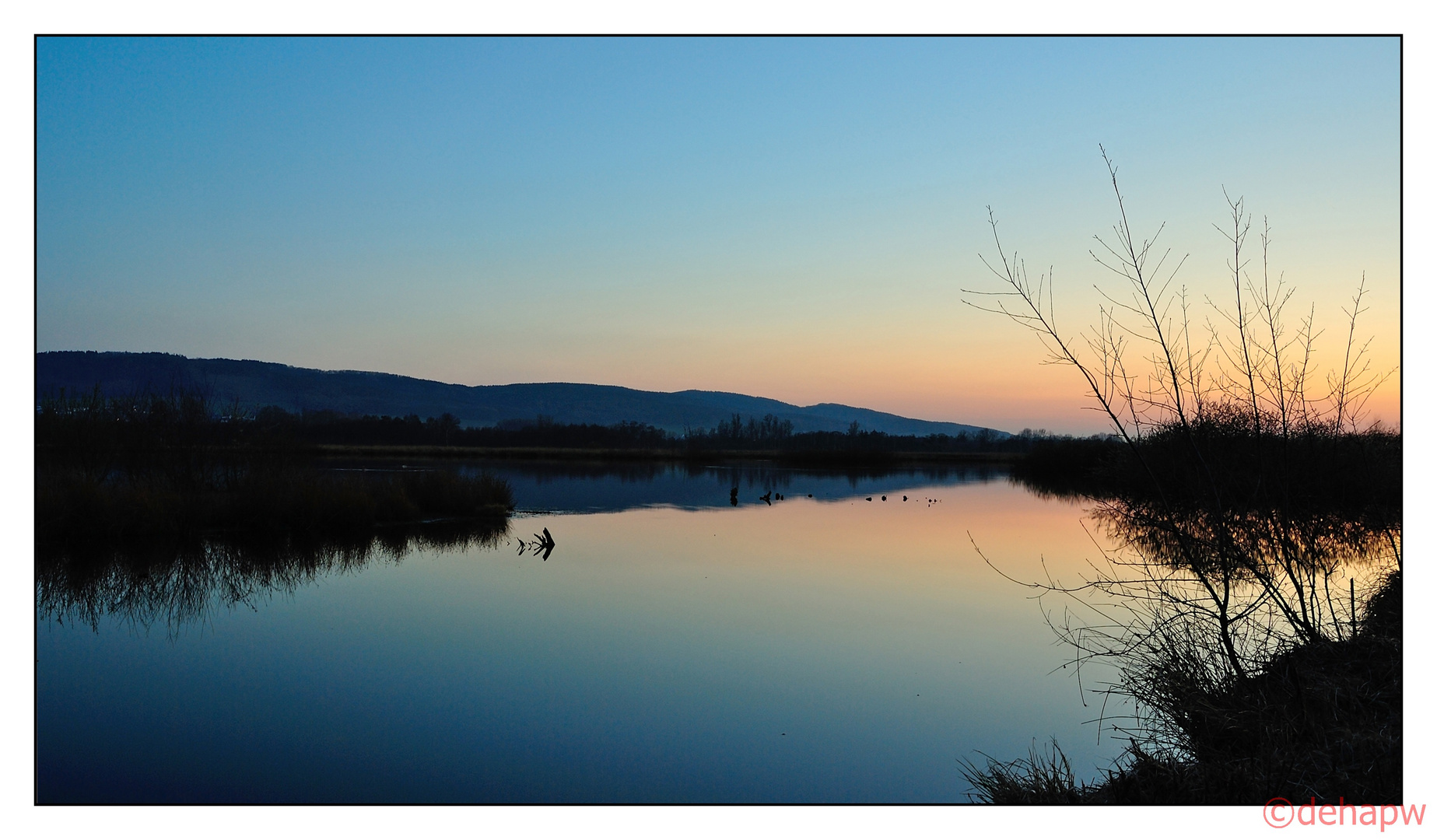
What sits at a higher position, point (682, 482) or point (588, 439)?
point (588, 439)

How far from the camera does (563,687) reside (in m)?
7.59

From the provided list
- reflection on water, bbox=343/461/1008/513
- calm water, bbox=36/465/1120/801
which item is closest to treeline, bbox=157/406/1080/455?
reflection on water, bbox=343/461/1008/513

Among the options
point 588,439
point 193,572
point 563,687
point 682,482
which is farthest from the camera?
point 588,439

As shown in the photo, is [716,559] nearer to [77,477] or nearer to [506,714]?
[506,714]

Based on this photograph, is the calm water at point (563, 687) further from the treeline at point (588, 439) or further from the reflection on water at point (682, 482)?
the treeline at point (588, 439)

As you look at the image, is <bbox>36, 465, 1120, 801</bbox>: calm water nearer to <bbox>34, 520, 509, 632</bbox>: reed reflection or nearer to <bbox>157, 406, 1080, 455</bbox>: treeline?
<bbox>34, 520, 509, 632</bbox>: reed reflection

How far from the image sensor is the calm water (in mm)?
5637

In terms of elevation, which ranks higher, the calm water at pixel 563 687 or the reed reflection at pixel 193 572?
the reed reflection at pixel 193 572

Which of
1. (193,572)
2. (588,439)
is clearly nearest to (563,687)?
(193,572)

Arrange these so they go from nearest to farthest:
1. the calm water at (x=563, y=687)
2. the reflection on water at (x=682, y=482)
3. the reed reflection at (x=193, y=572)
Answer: the calm water at (x=563, y=687) < the reed reflection at (x=193, y=572) < the reflection on water at (x=682, y=482)

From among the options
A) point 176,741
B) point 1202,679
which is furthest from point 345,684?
A: point 1202,679

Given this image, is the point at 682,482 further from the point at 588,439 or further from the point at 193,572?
the point at 588,439

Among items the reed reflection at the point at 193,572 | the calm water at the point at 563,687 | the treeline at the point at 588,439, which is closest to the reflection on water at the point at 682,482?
the reed reflection at the point at 193,572

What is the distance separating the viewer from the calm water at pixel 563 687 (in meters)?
5.64
